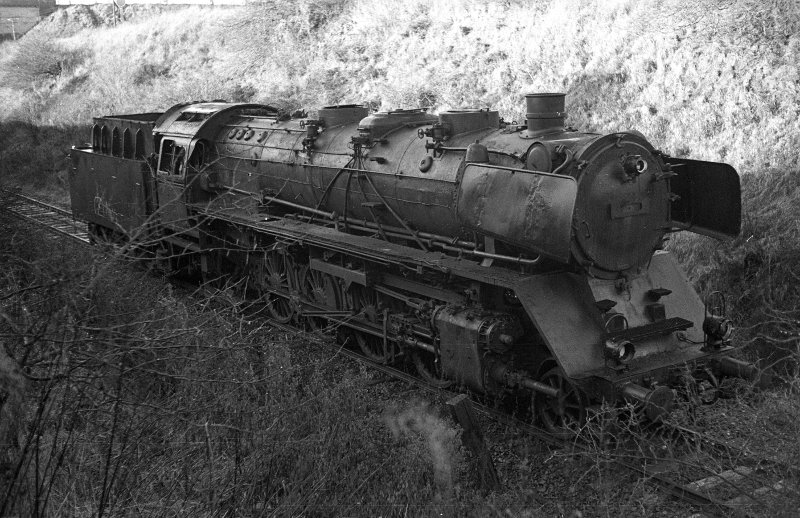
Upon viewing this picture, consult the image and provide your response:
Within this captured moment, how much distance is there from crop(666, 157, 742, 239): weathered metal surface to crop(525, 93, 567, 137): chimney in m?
1.18

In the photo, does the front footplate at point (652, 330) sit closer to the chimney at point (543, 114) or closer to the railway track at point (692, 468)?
the railway track at point (692, 468)

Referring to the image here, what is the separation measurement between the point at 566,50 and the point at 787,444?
11.7 metres

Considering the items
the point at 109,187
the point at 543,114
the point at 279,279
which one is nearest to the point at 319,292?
the point at 279,279

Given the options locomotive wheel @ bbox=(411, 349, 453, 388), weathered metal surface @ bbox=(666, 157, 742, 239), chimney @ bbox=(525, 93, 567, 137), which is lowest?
locomotive wheel @ bbox=(411, 349, 453, 388)

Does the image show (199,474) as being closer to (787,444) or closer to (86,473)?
(86,473)

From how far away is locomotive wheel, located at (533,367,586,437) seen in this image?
21.9ft

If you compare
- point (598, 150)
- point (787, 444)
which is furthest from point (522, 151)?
point (787, 444)

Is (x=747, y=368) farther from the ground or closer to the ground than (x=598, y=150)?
closer to the ground

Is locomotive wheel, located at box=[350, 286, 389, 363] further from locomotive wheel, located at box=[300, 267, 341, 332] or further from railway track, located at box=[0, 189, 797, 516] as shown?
railway track, located at box=[0, 189, 797, 516]

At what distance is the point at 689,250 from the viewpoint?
9.74 m

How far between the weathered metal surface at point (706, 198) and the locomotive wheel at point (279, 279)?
17.3 ft

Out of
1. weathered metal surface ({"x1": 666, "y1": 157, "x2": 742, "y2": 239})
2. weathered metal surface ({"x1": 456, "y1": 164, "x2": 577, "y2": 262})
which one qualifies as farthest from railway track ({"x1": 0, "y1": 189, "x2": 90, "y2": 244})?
weathered metal surface ({"x1": 666, "y1": 157, "x2": 742, "y2": 239})

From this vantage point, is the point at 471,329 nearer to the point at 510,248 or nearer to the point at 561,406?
the point at 510,248

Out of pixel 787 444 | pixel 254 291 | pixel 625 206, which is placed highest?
pixel 625 206
